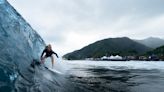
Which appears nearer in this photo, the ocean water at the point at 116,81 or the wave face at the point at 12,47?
the wave face at the point at 12,47

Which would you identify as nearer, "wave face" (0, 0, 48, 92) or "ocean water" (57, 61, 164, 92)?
A: "wave face" (0, 0, 48, 92)

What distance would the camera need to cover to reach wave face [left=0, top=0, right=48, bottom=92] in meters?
16.6

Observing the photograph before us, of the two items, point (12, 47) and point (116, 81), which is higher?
point (12, 47)

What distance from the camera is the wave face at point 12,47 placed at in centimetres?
1660

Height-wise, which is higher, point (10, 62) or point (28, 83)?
point (10, 62)

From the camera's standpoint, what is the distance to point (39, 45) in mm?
34250

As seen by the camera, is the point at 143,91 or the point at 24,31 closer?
the point at 143,91

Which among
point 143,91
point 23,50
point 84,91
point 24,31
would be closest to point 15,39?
point 23,50

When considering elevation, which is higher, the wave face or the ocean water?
the wave face

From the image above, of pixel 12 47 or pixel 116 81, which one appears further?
pixel 116 81

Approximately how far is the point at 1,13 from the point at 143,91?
568 inches

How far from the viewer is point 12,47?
21.9 meters

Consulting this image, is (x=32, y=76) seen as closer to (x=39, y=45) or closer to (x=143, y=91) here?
(x=143, y=91)

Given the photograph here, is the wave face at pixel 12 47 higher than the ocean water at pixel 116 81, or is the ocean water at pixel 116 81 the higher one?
the wave face at pixel 12 47
